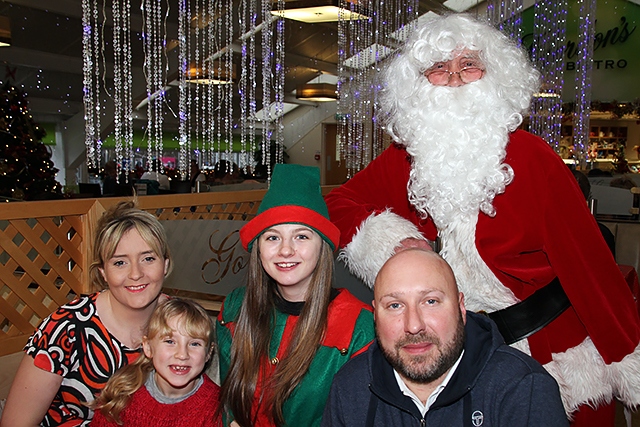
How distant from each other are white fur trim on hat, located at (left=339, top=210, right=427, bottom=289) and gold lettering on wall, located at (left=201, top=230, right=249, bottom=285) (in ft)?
5.70

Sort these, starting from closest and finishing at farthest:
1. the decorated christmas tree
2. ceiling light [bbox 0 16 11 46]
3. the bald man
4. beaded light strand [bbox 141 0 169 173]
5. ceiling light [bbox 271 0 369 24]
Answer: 1. the bald man
2. beaded light strand [bbox 141 0 169 173]
3. ceiling light [bbox 0 16 11 46]
4. ceiling light [bbox 271 0 369 24]
5. the decorated christmas tree

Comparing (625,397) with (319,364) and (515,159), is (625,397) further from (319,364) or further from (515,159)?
(319,364)

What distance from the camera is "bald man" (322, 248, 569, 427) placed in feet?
4.16

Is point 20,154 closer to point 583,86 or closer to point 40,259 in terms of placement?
point 40,259

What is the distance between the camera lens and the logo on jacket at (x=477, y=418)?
129 centimetres

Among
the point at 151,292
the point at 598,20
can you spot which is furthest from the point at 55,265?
the point at 598,20

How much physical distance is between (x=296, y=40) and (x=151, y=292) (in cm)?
899

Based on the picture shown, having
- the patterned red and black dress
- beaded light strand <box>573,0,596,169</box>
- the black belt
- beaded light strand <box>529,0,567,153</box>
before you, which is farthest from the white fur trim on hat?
beaded light strand <box>573,0,596,169</box>

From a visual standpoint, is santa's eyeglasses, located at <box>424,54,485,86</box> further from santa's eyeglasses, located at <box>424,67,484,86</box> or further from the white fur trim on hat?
the white fur trim on hat

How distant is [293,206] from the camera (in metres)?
1.66

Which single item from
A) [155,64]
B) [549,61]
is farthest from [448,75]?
[549,61]

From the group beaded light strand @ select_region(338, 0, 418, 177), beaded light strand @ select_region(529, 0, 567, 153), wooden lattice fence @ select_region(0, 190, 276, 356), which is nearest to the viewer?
wooden lattice fence @ select_region(0, 190, 276, 356)

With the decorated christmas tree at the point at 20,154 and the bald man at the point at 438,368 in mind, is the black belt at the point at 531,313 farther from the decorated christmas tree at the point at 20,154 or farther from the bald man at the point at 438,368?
the decorated christmas tree at the point at 20,154

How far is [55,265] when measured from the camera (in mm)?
3363
